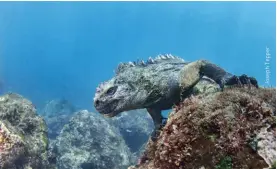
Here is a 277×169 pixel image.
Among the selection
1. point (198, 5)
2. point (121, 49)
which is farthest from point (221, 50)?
point (121, 49)

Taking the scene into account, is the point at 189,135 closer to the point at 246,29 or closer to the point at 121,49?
the point at 246,29

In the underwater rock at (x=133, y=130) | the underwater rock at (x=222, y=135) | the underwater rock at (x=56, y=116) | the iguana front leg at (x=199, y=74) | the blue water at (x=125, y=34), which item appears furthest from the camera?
the blue water at (x=125, y=34)

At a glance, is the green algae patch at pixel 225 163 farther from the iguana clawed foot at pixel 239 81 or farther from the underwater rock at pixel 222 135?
the iguana clawed foot at pixel 239 81

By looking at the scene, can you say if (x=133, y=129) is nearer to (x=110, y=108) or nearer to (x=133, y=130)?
(x=133, y=130)

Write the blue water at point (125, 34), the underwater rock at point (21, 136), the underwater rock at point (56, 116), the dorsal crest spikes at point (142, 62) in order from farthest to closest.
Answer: the blue water at point (125, 34)
the underwater rock at point (56, 116)
the underwater rock at point (21, 136)
the dorsal crest spikes at point (142, 62)

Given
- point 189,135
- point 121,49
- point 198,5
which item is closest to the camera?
point 189,135

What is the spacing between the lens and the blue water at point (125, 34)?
148 m

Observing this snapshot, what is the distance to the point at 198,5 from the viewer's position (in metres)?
155

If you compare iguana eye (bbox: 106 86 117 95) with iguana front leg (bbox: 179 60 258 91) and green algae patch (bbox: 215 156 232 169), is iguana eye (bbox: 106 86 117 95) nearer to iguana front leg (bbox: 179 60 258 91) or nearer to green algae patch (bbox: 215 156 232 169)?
iguana front leg (bbox: 179 60 258 91)

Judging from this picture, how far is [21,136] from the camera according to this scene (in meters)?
8.09

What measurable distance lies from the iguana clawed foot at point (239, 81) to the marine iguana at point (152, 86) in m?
0.03

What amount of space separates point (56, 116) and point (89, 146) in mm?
15564

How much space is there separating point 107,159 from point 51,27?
17242cm

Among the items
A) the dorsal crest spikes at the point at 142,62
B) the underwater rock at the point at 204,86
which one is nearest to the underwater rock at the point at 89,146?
the dorsal crest spikes at the point at 142,62
